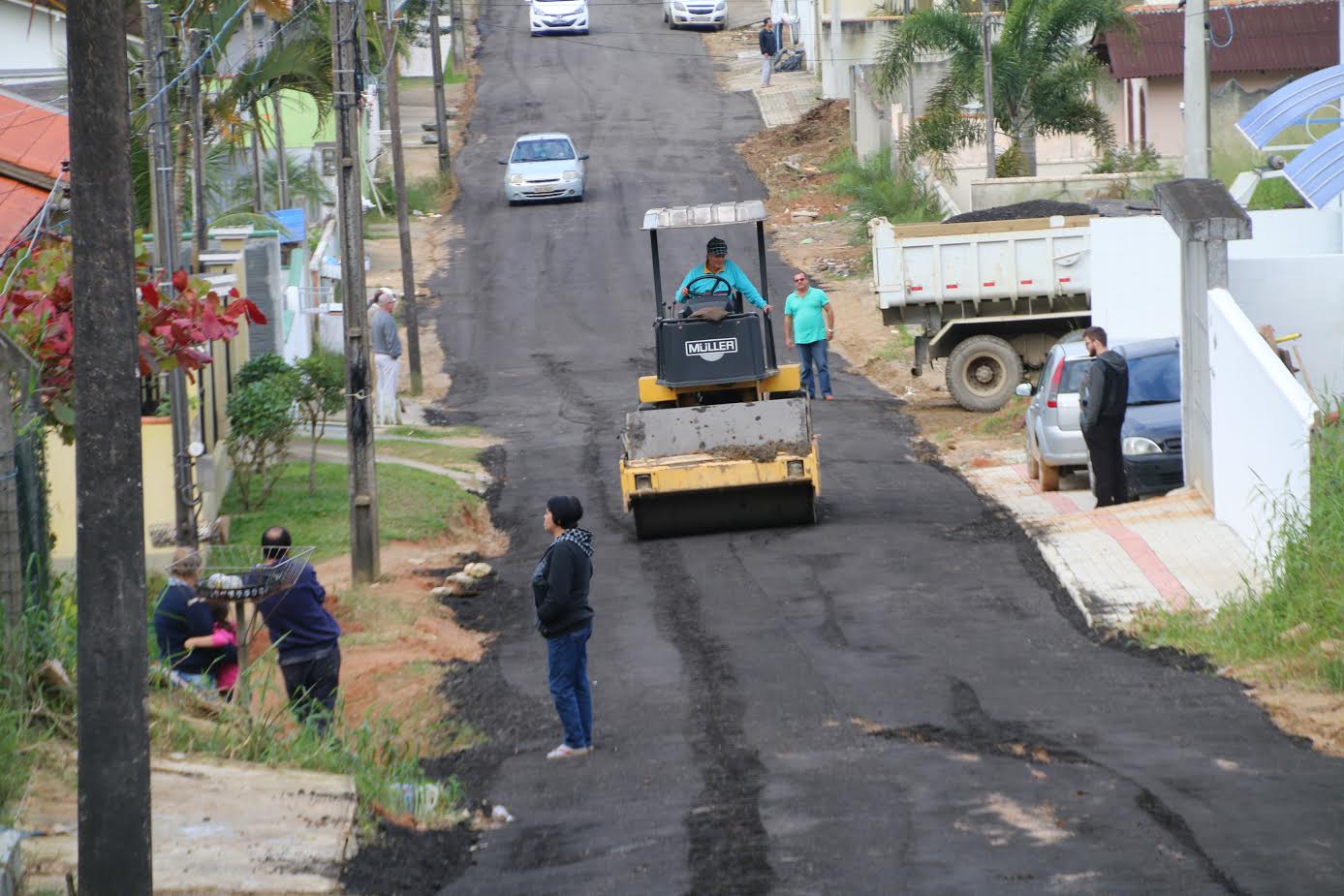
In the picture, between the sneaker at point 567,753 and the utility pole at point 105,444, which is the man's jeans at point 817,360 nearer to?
the sneaker at point 567,753

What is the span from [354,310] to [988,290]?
1051 centimetres

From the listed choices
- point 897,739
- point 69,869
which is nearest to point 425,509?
point 897,739

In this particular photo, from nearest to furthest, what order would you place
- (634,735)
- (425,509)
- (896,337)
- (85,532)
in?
1. (85,532)
2. (634,735)
3. (425,509)
4. (896,337)

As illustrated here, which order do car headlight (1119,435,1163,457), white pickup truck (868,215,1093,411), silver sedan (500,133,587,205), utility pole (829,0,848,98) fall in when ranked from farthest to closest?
utility pole (829,0,848,98), silver sedan (500,133,587,205), white pickup truck (868,215,1093,411), car headlight (1119,435,1163,457)

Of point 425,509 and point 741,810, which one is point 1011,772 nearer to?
point 741,810

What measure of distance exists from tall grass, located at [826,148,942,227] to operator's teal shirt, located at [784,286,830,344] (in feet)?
38.0

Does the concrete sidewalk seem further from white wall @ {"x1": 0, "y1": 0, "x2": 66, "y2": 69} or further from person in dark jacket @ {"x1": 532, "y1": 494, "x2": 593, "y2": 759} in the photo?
white wall @ {"x1": 0, "y1": 0, "x2": 66, "y2": 69}

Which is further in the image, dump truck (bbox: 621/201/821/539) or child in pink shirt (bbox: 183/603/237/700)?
dump truck (bbox: 621/201/821/539)

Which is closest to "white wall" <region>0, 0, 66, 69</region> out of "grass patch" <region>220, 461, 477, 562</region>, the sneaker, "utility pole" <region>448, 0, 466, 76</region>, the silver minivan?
"grass patch" <region>220, 461, 477, 562</region>

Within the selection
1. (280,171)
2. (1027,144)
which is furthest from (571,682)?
(1027,144)

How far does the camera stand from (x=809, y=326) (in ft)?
74.2

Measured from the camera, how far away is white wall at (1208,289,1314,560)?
1211 centimetres

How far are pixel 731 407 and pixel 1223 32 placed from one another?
24.4m

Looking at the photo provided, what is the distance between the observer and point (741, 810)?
27.0 ft
